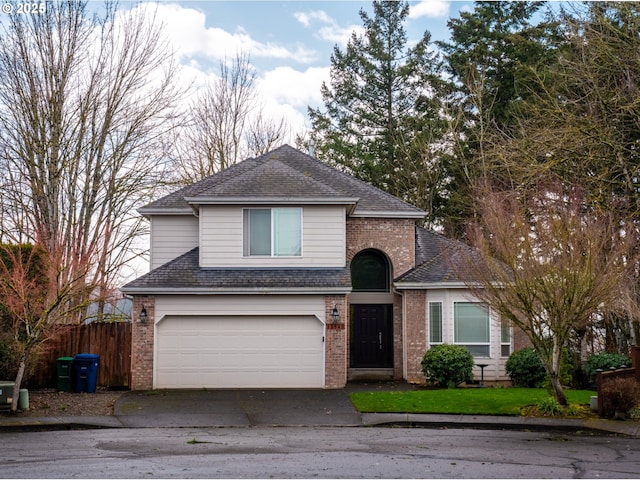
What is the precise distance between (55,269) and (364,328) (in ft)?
33.3

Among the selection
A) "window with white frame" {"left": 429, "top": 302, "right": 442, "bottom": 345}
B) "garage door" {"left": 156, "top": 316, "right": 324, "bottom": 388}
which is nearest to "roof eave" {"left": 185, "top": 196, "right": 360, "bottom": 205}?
"garage door" {"left": 156, "top": 316, "right": 324, "bottom": 388}

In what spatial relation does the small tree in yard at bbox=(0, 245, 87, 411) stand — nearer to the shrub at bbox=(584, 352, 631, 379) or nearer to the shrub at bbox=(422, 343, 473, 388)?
the shrub at bbox=(422, 343, 473, 388)

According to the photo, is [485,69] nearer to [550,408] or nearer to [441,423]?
[550,408]

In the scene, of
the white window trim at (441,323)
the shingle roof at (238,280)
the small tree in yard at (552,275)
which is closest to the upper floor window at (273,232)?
the shingle roof at (238,280)

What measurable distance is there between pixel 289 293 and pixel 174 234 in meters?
5.38

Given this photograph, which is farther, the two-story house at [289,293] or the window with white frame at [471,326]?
the window with white frame at [471,326]

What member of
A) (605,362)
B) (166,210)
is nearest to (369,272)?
(166,210)

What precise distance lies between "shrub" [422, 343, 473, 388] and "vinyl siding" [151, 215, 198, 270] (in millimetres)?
8401

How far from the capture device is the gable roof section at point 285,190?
2080 cm

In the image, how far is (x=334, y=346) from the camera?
20.1 meters

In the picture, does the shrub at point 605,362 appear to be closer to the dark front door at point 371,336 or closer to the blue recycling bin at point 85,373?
the dark front door at point 371,336

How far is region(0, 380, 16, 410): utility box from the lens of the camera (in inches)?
627

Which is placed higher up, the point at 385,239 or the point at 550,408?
the point at 385,239

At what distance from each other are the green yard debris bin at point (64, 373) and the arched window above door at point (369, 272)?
9.12 m
